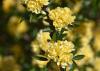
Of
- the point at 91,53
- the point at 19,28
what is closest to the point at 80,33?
the point at 91,53

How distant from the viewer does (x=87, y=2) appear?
3.15m

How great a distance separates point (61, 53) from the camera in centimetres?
219

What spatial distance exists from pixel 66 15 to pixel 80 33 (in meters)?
0.90

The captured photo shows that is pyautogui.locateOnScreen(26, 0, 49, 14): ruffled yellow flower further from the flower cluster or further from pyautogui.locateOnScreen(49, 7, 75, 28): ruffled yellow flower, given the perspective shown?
the flower cluster

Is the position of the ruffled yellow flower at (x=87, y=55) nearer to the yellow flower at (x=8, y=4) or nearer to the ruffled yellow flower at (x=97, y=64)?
the ruffled yellow flower at (x=97, y=64)

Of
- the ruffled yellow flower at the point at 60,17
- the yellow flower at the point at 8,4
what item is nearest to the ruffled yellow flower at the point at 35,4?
the ruffled yellow flower at the point at 60,17

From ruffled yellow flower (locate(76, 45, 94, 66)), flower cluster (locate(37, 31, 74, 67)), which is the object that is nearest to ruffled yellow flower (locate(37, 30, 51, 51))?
flower cluster (locate(37, 31, 74, 67))

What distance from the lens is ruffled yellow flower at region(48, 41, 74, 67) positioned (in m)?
2.19

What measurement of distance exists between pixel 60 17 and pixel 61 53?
0.20m

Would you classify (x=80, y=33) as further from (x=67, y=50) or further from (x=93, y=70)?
(x=67, y=50)

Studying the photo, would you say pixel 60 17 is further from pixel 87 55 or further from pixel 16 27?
pixel 16 27

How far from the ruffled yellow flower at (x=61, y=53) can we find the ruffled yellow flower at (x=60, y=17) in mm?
105

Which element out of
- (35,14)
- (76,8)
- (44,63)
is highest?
(35,14)

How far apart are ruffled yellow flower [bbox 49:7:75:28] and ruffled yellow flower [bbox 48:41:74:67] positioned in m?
0.11
